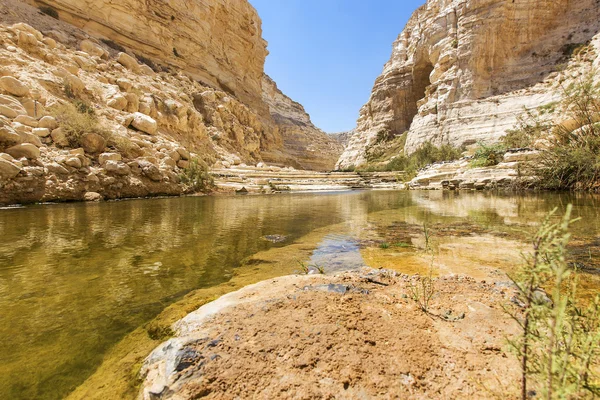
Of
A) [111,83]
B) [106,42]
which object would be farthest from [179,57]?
[111,83]

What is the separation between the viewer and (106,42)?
19562 millimetres

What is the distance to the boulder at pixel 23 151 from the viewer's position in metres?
7.45

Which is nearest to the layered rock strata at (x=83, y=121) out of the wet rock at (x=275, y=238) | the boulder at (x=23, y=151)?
the boulder at (x=23, y=151)

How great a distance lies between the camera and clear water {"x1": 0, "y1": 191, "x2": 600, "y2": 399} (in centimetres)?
153

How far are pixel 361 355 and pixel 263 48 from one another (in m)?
41.8

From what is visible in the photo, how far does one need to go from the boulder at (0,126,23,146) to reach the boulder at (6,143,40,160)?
15 cm

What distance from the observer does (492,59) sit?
2109cm

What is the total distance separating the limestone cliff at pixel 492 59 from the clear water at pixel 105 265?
17889 millimetres

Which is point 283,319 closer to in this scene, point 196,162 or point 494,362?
point 494,362

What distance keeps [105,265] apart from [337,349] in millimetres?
2760

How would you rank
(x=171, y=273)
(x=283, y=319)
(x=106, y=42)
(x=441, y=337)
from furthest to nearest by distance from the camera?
(x=106, y=42)
(x=171, y=273)
(x=283, y=319)
(x=441, y=337)

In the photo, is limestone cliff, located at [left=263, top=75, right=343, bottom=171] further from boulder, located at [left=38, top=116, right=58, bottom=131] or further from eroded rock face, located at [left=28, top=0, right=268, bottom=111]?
boulder, located at [left=38, top=116, right=58, bottom=131]

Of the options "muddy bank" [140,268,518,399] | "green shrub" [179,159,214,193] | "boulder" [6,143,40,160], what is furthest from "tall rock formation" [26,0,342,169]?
"muddy bank" [140,268,518,399]

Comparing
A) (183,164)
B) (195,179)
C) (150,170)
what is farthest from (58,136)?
(195,179)
